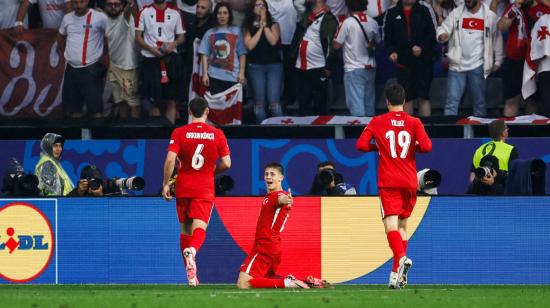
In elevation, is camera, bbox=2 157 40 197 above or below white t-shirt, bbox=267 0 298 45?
below

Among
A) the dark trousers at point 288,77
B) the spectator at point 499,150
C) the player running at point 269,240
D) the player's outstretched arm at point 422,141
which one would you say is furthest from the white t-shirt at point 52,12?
the player's outstretched arm at point 422,141

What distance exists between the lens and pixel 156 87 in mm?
19906

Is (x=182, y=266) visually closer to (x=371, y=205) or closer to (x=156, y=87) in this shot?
(x=371, y=205)

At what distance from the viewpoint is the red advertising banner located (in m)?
20.4

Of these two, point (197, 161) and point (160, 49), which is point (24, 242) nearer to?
point (197, 161)

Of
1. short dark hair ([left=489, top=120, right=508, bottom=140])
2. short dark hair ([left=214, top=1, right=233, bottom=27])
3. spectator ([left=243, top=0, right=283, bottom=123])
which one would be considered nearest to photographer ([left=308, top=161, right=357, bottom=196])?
short dark hair ([left=489, top=120, right=508, bottom=140])

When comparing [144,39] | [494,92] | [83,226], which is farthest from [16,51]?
[494,92]

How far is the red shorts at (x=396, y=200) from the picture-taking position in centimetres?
1332

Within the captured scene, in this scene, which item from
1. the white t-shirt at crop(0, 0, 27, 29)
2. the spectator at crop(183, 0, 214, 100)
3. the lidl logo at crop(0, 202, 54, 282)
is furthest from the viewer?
the white t-shirt at crop(0, 0, 27, 29)

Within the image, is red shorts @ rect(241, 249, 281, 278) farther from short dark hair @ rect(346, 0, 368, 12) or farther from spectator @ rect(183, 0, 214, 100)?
spectator @ rect(183, 0, 214, 100)

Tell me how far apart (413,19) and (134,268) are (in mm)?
5627

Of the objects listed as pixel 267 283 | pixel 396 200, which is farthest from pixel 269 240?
pixel 396 200

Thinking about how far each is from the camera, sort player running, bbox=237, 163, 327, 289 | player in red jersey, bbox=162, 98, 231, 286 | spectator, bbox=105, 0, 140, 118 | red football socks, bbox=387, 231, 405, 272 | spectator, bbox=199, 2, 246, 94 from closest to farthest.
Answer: red football socks, bbox=387, 231, 405, 272
player running, bbox=237, 163, 327, 289
player in red jersey, bbox=162, 98, 231, 286
spectator, bbox=199, 2, 246, 94
spectator, bbox=105, 0, 140, 118

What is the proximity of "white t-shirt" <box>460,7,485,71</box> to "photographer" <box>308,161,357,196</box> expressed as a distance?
3.39 meters
